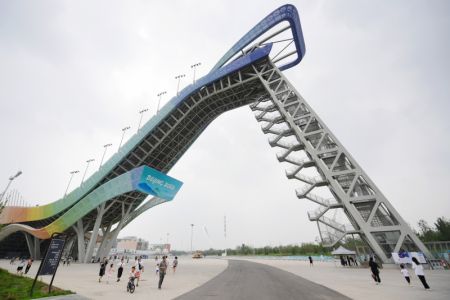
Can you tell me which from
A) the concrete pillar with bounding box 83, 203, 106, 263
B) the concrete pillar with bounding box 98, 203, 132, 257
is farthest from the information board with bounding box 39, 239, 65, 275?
the concrete pillar with bounding box 98, 203, 132, 257

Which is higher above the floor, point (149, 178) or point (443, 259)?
point (149, 178)

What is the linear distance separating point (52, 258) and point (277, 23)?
39905 millimetres

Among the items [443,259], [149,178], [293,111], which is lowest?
[443,259]

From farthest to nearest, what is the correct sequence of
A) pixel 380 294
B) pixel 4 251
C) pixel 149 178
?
1. pixel 4 251
2. pixel 149 178
3. pixel 380 294

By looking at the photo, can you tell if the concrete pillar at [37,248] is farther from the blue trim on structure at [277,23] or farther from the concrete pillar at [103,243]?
the blue trim on structure at [277,23]

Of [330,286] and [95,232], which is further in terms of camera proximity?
[95,232]

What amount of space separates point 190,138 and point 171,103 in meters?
9.40

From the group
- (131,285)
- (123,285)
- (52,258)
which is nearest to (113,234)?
(123,285)

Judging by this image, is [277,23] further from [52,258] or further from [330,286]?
[52,258]

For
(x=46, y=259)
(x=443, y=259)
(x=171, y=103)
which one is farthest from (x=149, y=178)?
(x=443, y=259)

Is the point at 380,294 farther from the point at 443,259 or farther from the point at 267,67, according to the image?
A: the point at 267,67

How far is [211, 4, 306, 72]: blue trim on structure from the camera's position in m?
34.5

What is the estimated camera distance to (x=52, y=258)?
10664 millimetres

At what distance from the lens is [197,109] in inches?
1619
